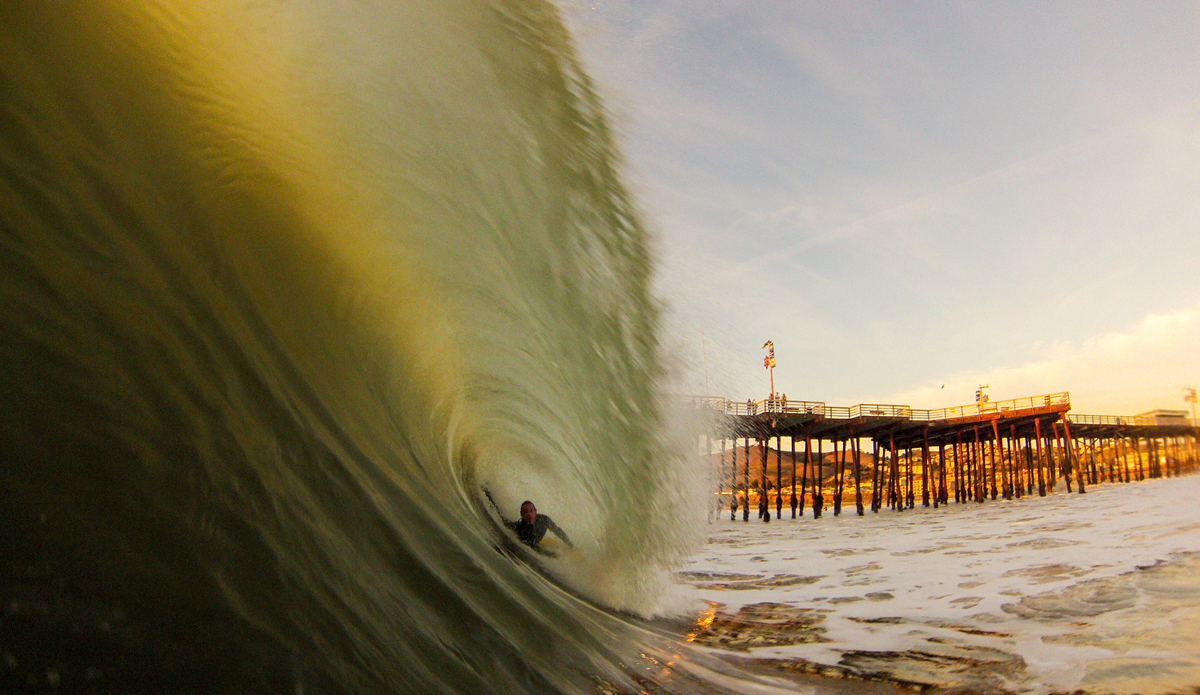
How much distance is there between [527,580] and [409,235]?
2.06 metres

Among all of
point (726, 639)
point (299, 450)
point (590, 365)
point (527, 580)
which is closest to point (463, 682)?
point (299, 450)

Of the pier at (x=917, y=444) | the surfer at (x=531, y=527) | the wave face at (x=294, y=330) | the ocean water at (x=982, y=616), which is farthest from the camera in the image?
the pier at (x=917, y=444)

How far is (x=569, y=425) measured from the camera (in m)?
5.52

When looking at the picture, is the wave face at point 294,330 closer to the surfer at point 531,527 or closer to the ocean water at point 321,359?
the ocean water at point 321,359

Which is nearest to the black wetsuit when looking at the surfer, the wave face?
the surfer

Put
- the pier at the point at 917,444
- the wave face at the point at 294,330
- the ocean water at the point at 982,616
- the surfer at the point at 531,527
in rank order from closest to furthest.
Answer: the wave face at the point at 294,330 → the ocean water at the point at 982,616 → the surfer at the point at 531,527 → the pier at the point at 917,444

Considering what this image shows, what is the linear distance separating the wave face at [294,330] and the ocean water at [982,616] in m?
1.00

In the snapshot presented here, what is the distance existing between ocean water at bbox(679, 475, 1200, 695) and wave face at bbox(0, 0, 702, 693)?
3.28 ft

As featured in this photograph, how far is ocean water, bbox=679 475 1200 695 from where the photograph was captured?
303 centimetres

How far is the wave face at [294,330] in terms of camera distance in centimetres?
133

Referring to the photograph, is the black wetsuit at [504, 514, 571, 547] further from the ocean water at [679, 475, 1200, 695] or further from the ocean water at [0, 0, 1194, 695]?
the ocean water at [679, 475, 1200, 695]

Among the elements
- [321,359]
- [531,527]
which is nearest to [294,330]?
[321,359]

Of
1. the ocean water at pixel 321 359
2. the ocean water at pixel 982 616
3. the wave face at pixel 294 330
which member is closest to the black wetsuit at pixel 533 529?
the ocean water at pixel 321 359

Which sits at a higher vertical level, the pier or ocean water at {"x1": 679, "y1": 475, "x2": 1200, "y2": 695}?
the pier
